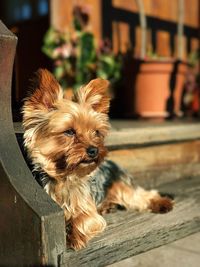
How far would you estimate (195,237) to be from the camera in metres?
3.34

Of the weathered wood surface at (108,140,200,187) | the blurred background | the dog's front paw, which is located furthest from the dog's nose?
the blurred background

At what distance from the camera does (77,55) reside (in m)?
5.59

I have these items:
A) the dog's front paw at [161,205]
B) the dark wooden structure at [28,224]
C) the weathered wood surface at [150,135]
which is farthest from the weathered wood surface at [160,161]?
the dark wooden structure at [28,224]

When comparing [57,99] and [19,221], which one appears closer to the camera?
[19,221]

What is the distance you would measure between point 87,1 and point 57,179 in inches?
140

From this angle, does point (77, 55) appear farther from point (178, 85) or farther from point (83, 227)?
point (83, 227)

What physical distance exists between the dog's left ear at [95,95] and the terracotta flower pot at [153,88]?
2.36 meters

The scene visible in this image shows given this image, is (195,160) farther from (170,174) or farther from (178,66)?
(178,66)

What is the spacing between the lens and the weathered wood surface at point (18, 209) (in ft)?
7.75

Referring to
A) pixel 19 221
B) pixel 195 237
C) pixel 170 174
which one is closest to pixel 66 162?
pixel 19 221

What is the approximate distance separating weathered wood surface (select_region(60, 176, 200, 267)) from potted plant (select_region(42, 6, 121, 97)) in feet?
7.45

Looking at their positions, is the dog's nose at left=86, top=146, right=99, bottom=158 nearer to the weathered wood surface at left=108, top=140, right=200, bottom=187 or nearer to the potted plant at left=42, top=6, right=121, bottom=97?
the weathered wood surface at left=108, top=140, right=200, bottom=187

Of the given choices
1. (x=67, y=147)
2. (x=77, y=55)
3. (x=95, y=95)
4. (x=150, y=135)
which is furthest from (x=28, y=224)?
(x=77, y=55)

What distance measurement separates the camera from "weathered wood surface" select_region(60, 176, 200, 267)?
2.71 meters
